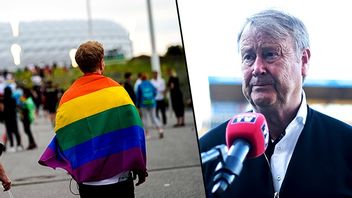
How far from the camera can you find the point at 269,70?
12.5 ft

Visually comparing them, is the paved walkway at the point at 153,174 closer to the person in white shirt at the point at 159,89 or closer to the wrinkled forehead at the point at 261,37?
the wrinkled forehead at the point at 261,37

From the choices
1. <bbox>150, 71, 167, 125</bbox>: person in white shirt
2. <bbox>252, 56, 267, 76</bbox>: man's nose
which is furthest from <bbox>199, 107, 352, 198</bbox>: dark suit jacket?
<bbox>150, 71, 167, 125</bbox>: person in white shirt

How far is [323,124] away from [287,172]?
0.38 metres

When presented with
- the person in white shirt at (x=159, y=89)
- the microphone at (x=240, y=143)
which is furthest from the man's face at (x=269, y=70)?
the person in white shirt at (x=159, y=89)

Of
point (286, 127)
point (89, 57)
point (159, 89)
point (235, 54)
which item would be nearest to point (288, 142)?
point (286, 127)

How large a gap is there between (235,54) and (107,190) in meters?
1.16

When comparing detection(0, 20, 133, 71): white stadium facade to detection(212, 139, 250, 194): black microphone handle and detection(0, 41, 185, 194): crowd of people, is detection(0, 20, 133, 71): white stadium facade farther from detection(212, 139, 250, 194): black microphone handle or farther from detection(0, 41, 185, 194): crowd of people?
detection(0, 41, 185, 194): crowd of people

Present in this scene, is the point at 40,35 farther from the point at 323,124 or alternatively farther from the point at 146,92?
the point at 323,124

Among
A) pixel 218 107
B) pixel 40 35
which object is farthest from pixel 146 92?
pixel 40 35

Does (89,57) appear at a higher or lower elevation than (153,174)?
higher

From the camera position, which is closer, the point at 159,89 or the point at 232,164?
the point at 232,164

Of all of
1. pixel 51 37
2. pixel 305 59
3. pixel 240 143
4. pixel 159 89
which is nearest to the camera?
pixel 305 59

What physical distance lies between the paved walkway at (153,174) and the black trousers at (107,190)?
3.02 feet

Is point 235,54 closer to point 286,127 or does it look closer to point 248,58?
point 248,58
